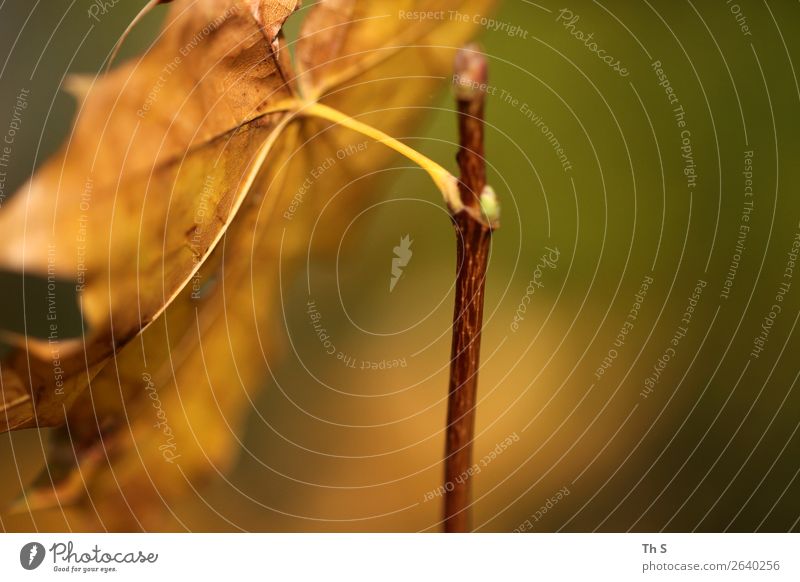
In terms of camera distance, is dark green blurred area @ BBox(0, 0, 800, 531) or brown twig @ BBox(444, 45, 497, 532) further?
dark green blurred area @ BBox(0, 0, 800, 531)

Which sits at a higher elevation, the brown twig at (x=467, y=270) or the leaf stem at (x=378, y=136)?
the leaf stem at (x=378, y=136)

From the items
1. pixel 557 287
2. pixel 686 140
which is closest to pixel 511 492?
pixel 557 287

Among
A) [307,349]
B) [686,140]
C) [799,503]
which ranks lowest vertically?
[799,503]

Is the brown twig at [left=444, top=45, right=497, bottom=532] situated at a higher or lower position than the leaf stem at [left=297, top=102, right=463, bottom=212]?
lower

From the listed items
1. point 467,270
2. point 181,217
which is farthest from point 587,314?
point 181,217

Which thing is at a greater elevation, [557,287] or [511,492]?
[557,287]
